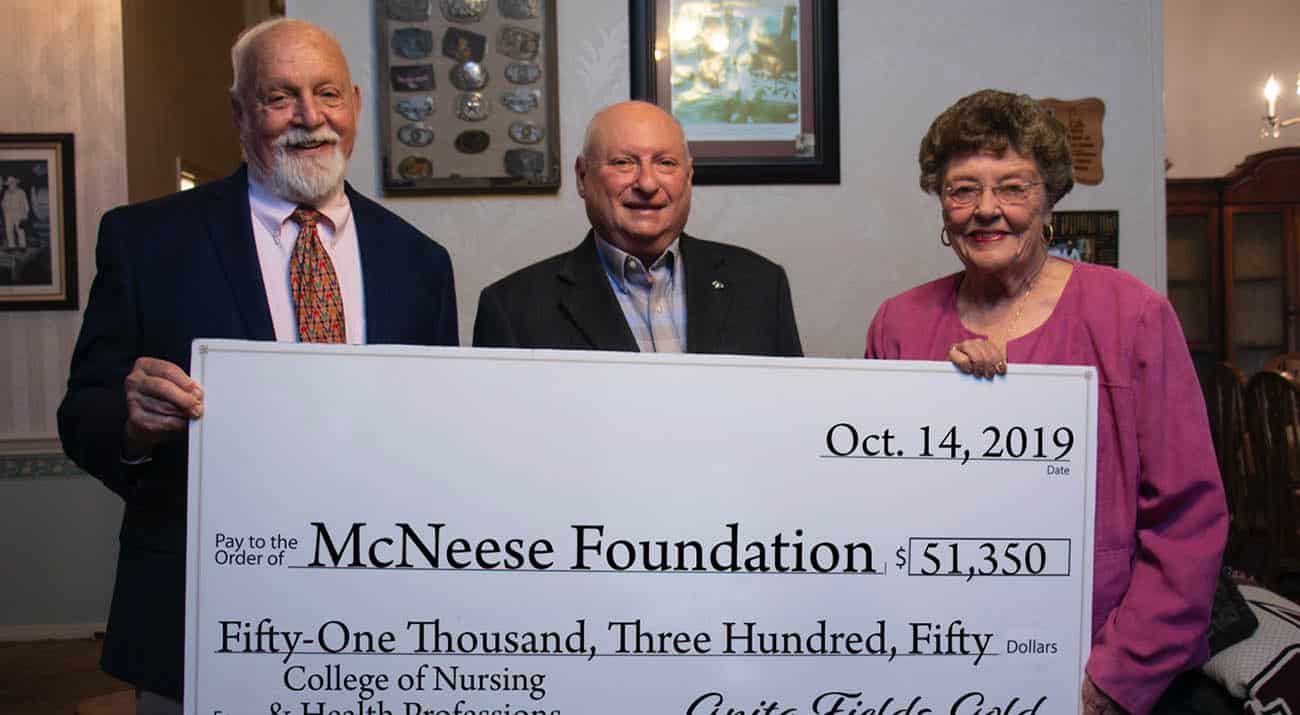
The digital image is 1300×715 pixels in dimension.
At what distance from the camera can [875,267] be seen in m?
2.61

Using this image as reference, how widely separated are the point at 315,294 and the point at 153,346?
26cm

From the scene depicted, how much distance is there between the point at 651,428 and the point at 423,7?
60.5 inches

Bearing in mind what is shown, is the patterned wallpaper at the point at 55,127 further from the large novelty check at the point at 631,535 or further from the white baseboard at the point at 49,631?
the large novelty check at the point at 631,535

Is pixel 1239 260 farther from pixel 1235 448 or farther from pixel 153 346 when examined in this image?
pixel 153 346

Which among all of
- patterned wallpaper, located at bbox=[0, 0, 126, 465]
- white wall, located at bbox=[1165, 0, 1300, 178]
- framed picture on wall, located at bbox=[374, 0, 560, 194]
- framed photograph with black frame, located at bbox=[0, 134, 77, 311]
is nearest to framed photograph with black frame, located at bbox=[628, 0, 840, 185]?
framed picture on wall, located at bbox=[374, 0, 560, 194]

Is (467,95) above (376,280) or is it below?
above

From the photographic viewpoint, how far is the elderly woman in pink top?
4.80 ft

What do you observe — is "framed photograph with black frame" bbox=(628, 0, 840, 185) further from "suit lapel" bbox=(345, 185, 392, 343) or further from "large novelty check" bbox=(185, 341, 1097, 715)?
"large novelty check" bbox=(185, 341, 1097, 715)

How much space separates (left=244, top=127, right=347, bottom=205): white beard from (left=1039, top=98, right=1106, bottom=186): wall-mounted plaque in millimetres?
1844

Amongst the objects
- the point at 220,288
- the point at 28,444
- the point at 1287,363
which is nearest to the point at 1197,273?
the point at 1287,363

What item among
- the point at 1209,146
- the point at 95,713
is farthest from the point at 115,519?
the point at 1209,146

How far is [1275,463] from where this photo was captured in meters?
4.40

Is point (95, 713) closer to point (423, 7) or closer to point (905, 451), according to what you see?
point (423, 7)

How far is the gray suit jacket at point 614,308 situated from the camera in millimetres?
1802
